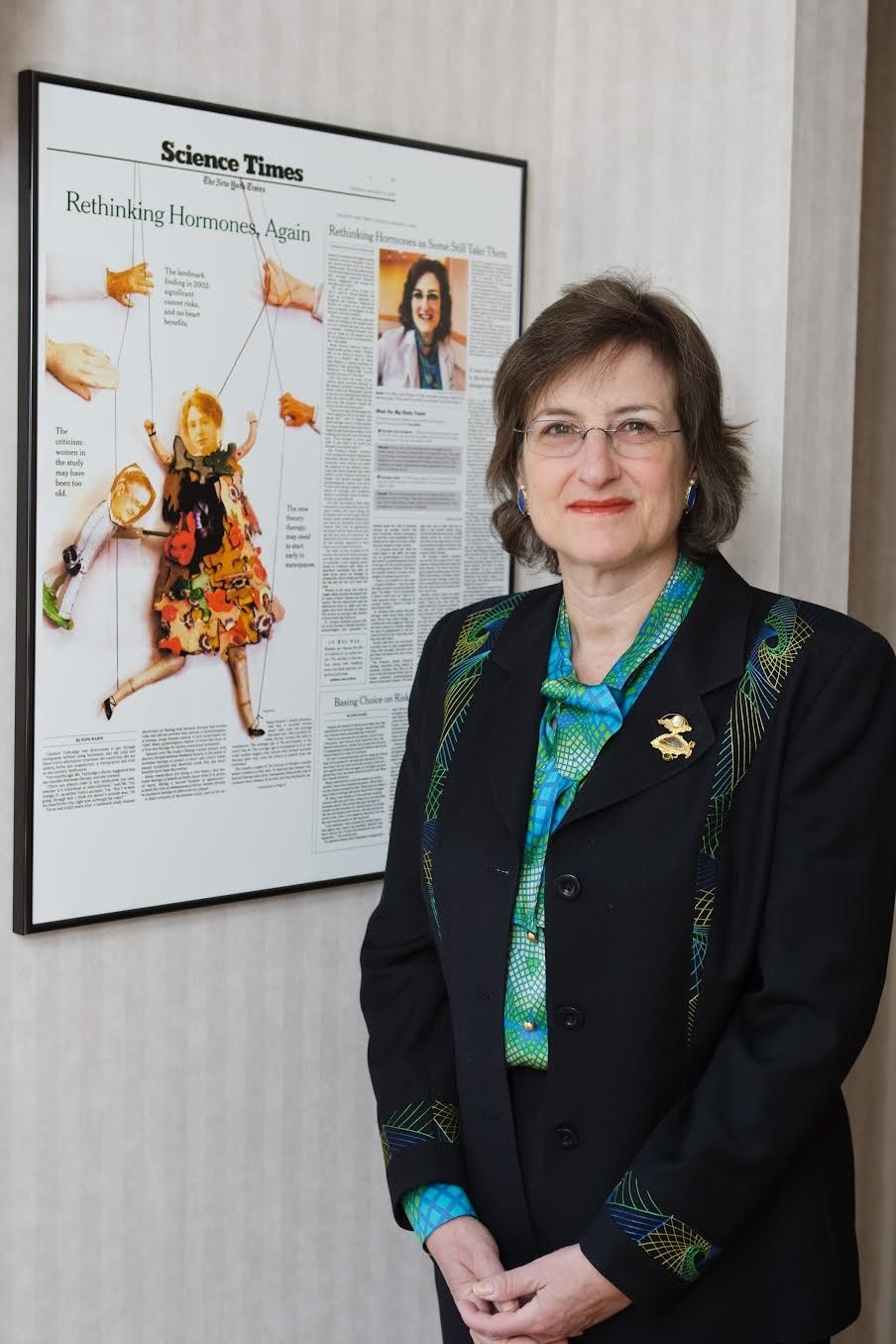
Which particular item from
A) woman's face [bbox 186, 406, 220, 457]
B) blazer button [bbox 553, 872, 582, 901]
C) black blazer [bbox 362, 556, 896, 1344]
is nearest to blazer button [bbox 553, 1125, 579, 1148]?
black blazer [bbox 362, 556, 896, 1344]

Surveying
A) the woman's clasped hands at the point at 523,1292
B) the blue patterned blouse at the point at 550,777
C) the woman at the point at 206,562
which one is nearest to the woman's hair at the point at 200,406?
the woman at the point at 206,562

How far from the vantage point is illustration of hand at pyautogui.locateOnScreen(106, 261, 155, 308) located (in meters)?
1.93

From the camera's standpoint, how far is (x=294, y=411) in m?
2.15

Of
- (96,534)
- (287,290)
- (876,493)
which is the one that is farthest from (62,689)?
(876,493)

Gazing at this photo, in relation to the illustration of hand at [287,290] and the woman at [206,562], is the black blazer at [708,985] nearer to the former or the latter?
the woman at [206,562]

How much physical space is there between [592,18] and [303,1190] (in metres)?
1.90

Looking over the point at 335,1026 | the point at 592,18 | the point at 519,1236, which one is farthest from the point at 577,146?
the point at 519,1236

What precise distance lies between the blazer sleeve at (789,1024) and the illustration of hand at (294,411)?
919 millimetres

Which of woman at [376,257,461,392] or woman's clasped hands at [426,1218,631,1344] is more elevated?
woman at [376,257,461,392]

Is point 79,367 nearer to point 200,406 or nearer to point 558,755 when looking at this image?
point 200,406

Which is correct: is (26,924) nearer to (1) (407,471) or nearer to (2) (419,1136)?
(2) (419,1136)

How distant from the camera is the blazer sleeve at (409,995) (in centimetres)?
178

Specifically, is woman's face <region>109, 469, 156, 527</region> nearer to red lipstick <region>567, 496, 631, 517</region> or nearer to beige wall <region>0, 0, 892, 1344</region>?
beige wall <region>0, 0, 892, 1344</region>

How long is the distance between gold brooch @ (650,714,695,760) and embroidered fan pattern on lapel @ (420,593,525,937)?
0.29 meters
